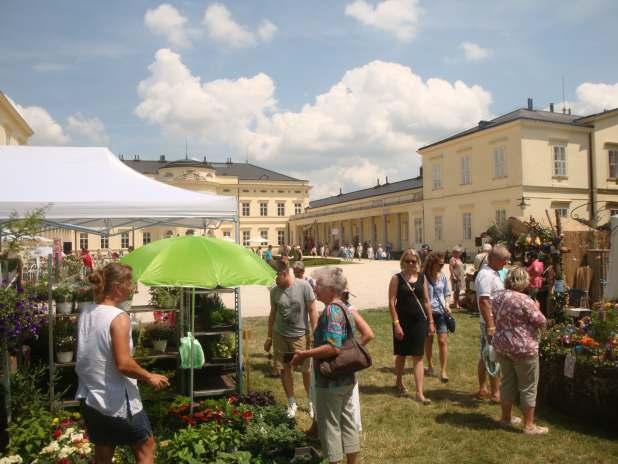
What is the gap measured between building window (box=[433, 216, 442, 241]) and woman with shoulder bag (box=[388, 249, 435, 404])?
31015 mm

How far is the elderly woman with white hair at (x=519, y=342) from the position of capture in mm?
4641

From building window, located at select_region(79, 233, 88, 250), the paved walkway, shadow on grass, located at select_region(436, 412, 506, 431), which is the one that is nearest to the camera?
shadow on grass, located at select_region(436, 412, 506, 431)

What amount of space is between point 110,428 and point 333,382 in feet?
4.56

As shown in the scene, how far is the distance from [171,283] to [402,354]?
2.75 m

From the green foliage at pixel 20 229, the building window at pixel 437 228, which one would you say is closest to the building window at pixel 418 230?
the building window at pixel 437 228

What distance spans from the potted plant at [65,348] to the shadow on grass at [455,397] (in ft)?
12.6

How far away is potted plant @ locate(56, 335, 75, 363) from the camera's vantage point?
514 centimetres

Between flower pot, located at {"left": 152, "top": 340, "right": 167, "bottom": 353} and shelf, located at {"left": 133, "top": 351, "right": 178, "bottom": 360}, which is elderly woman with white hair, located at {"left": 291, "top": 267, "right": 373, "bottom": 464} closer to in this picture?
shelf, located at {"left": 133, "top": 351, "right": 178, "bottom": 360}

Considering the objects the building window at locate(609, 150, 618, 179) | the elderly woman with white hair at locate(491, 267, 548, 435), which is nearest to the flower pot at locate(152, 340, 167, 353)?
the elderly woman with white hair at locate(491, 267, 548, 435)

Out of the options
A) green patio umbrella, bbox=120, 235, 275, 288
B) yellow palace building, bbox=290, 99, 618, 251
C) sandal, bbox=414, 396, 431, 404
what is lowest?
sandal, bbox=414, 396, 431, 404

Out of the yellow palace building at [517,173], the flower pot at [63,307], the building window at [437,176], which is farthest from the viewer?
the building window at [437,176]

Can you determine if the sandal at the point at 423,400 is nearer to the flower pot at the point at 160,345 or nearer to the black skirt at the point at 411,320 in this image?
the black skirt at the point at 411,320

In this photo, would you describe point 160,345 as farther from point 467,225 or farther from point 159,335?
point 467,225

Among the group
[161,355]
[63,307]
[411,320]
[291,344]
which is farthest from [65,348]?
[411,320]
